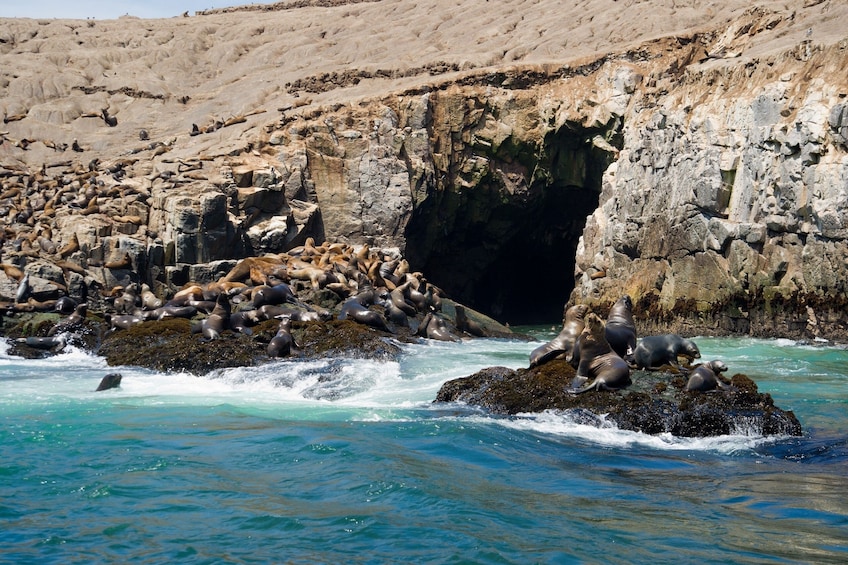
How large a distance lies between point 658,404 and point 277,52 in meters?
40.1

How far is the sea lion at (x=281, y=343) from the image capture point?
54.1 ft

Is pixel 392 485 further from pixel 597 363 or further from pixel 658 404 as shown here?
pixel 597 363

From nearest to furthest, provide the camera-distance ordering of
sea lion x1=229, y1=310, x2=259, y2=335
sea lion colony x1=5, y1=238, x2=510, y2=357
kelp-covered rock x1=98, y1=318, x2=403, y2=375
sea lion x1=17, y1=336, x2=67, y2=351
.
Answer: kelp-covered rock x1=98, y1=318, x2=403, y2=375 < sea lion x1=229, y1=310, x2=259, y2=335 < sea lion colony x1=5, y1=238, x2=510, y2=357 < sea lion x1=17, y1=336, x2=67, y2=351

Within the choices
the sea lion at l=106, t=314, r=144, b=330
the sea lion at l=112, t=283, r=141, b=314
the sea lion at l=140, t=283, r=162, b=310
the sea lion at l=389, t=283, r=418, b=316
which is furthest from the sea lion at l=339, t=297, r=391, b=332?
the sea lion at l=112, t=283, r=141, b=314

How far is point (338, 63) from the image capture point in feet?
138

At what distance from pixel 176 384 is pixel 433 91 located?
790 inches

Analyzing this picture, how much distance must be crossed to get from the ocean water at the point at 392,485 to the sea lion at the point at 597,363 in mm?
612

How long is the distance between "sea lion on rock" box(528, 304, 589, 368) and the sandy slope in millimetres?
15084

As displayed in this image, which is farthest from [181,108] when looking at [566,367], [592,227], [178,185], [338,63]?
[566,367]

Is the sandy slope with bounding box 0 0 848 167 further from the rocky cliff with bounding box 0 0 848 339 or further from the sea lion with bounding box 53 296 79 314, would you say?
the sea lion with bounding box 53 296 79 314

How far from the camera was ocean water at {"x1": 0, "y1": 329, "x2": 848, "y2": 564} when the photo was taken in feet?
21.6

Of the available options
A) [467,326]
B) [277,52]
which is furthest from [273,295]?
[277,52]

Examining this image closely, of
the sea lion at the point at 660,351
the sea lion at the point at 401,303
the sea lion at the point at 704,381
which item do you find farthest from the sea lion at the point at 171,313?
the sea lion at the point at 704,381

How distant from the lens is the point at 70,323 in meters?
20.0
